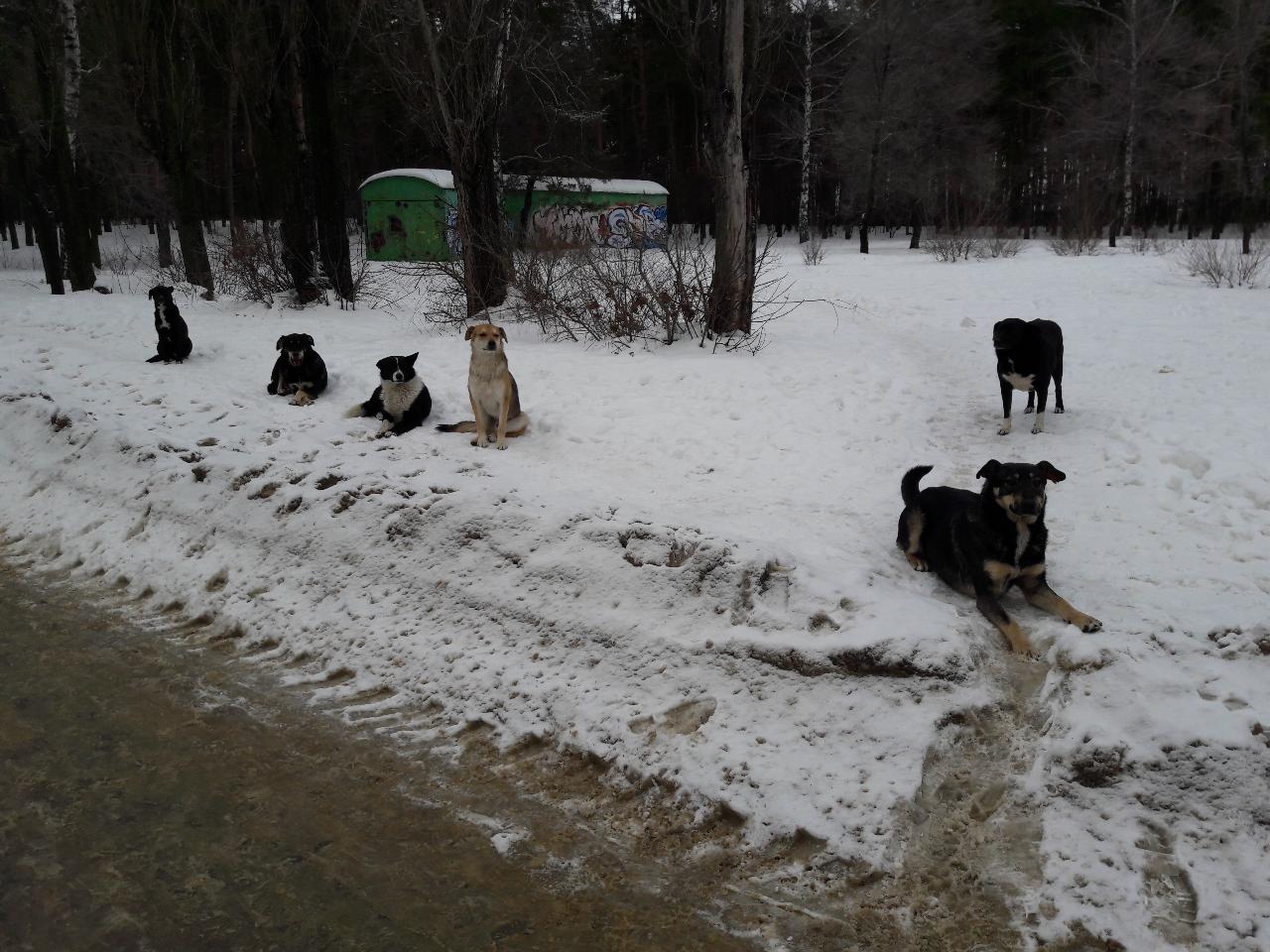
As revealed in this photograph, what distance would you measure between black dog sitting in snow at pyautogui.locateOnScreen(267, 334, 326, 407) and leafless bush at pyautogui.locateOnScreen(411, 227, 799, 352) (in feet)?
10.2

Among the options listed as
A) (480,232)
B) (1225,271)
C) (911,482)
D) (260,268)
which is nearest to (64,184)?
(260,268)

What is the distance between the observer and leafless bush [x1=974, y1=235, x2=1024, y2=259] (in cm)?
2403

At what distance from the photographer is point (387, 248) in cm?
2477

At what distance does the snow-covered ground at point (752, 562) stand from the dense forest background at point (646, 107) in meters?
4.45

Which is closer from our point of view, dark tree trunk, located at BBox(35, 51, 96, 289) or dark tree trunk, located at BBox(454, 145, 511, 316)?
dark tree trunk, located at BBox(454, 145, 511, 316)

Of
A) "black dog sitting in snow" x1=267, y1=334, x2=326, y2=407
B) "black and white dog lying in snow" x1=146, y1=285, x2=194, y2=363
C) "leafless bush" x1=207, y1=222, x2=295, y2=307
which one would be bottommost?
"black dog sitting in snow" x1=267, y1=334, x2=326, y2=407

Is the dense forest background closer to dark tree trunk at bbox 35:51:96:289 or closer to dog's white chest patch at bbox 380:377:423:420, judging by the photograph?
dark tree trunk at bbox 35:51:96:289

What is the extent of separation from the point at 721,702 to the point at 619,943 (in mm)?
1371

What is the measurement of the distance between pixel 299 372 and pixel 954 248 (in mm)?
20559

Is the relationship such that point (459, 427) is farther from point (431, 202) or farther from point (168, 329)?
point (431, 202)

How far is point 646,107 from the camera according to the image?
1526 inches

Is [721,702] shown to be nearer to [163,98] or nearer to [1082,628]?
[1082,628]

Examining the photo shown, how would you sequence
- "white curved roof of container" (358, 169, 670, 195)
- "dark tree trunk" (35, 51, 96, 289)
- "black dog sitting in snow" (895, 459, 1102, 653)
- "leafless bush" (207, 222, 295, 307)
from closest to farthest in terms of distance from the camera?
"black dog sitting in snow" (895, 459, 1102, 653) < "leafless bush" (207, 222, 295, 307) < "dark tree trunk" (35, 51, 96, 289) < "white curved roof of container" (358, 169, 670, 195)

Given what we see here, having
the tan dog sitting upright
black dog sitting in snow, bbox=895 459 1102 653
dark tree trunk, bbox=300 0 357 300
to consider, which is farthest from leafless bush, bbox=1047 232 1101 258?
black dog sitting in snow, bbox=895 459 1102 653
